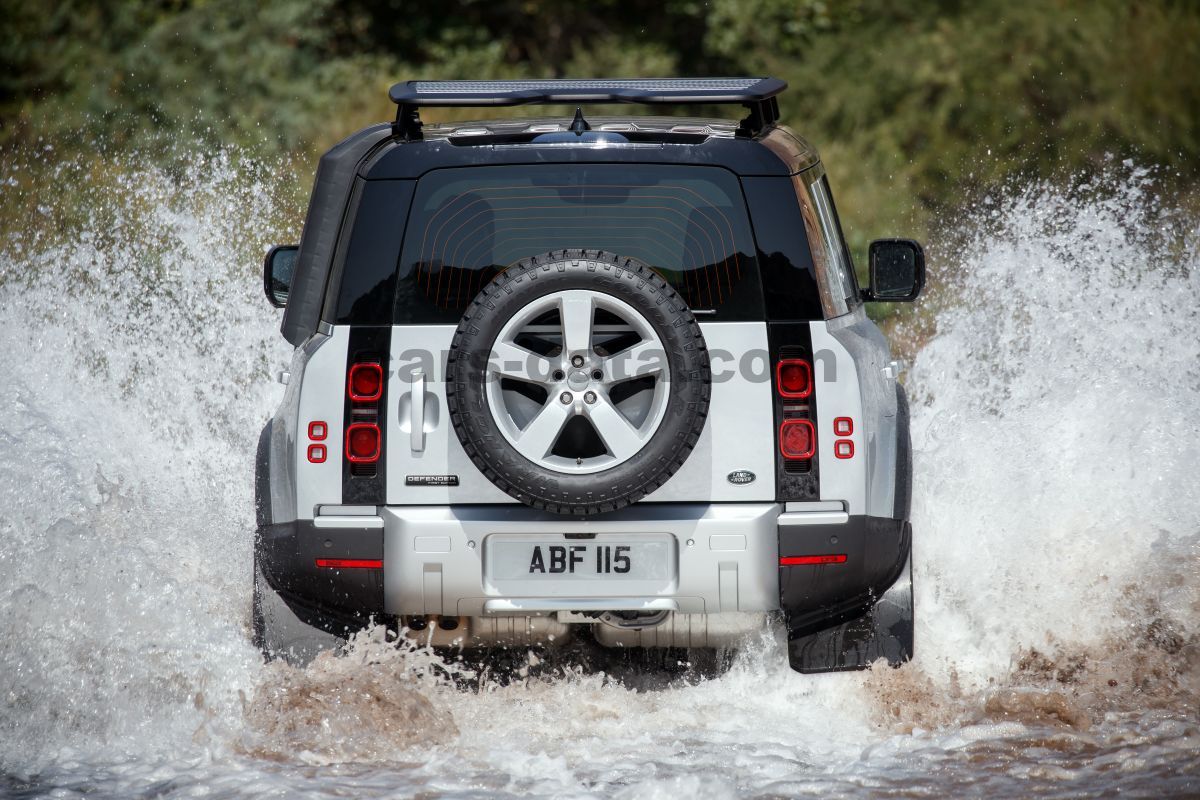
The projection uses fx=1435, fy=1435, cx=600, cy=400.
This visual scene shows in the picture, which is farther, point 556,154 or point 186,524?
point 186,524

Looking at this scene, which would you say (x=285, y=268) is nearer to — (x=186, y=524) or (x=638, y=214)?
(x=186, y=524)

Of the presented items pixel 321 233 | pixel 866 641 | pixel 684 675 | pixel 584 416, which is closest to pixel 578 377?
pixel 584 416

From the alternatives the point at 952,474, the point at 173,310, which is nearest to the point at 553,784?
the point at 952,474

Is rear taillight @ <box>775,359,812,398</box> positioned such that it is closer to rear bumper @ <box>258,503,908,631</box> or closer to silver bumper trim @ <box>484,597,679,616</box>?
rear bumper @ <box>258,503,908,631</box>

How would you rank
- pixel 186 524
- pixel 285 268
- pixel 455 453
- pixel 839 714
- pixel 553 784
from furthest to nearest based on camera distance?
pixel 186 524 → pixel 285 268 → pixel 839 714 → pixel 455 453 → pixel 553 784

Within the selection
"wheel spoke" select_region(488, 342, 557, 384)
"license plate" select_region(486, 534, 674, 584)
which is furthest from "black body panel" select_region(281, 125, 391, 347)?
"license plate" select_region(486, 534, 674, 584)

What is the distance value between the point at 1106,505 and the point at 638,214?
2923 millimetres

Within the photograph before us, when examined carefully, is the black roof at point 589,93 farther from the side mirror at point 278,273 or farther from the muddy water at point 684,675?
the muddy water at point 684,675

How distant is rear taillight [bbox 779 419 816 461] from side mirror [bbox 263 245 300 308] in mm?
2344

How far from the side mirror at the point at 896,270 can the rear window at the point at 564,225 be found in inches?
45.3

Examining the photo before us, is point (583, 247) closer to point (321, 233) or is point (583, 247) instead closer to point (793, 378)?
point (793, 378)

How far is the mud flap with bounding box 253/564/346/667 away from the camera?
477cm

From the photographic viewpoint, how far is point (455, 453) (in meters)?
4.49

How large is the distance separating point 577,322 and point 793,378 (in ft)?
2.35
